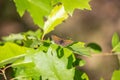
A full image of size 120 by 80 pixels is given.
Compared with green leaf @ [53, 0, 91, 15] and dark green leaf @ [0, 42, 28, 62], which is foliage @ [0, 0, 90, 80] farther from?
green leaf @ [53, 0, 91, 15]

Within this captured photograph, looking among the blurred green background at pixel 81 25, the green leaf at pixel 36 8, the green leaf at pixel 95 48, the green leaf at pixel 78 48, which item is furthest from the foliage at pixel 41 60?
the blurred green background at pixel 81 25

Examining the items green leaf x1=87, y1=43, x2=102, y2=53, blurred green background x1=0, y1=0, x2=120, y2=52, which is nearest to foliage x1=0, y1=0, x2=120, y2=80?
green leaf x1=87, y1=43, x2=102, y2=53

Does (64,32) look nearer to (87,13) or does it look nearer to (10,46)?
(87,13)

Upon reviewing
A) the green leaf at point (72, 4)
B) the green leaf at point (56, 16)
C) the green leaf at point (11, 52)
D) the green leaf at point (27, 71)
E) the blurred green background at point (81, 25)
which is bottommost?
the green leaf at point (27, 71)

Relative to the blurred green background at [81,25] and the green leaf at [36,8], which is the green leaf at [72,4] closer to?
the green leaf at [36,8]

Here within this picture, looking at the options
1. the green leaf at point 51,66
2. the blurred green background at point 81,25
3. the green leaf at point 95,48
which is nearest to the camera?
the green leaf at point 51,66

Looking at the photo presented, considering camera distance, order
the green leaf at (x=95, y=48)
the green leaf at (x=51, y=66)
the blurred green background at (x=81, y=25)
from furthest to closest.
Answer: the blurred green background at (x=81, y=25) < the green leaf at (x=95, y=48) < the green leaf at (x=51, y=66)

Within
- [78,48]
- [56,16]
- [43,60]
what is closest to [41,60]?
[43,60]
